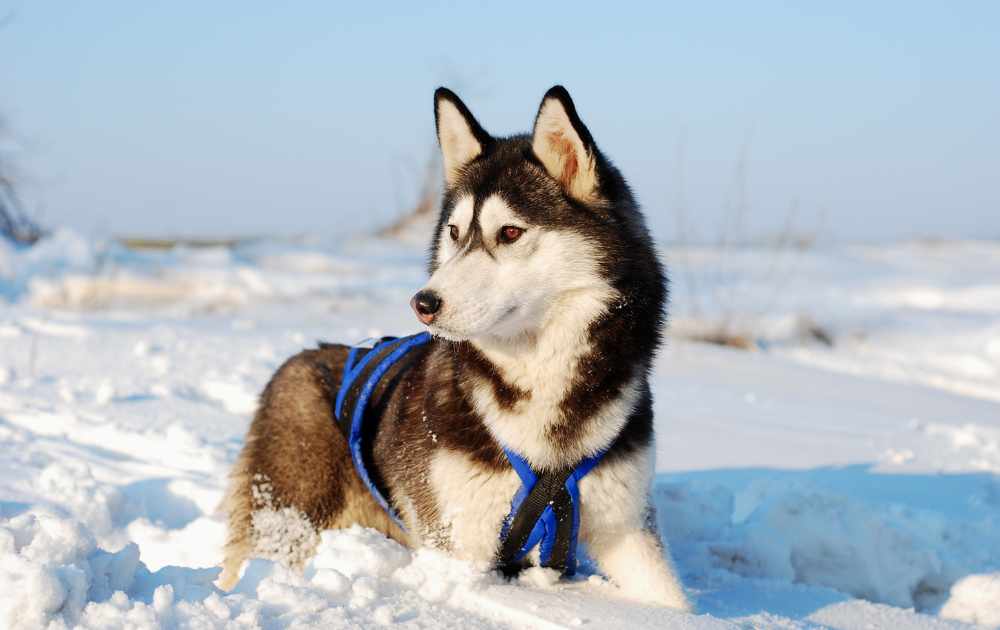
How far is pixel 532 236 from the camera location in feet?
9.04

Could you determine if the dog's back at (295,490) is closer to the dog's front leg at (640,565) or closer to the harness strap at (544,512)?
the harness strap at (544,512)

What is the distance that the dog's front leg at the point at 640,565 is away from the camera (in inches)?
105

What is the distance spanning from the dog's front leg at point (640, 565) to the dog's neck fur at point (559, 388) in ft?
0.95

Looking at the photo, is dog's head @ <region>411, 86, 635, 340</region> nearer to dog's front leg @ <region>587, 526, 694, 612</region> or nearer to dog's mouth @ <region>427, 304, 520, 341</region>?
dog's mouth @ <region>427, 304, 520, 341</region>

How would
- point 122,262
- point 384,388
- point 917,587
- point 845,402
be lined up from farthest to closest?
point 122,262
point 845,402
point 917,587
point 384,388

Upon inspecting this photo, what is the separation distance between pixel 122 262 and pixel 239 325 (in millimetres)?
4845

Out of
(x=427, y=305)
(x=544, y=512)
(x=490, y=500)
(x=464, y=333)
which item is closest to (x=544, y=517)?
(x=544, y=512)

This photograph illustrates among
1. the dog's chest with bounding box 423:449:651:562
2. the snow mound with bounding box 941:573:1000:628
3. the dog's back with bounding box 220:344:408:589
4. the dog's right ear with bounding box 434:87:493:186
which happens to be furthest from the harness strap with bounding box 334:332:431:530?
the snow mound with bounding box 941:573:1000:628

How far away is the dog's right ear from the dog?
14 centimetres

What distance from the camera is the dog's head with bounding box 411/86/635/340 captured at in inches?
101

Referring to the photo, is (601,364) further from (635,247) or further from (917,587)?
(917,587)

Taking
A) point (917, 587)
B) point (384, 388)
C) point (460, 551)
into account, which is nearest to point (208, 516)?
point (384, 388)

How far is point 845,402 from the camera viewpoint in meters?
7.32

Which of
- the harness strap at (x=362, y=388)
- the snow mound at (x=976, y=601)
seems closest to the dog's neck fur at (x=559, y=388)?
the harness strap at (x=362, y=388)
